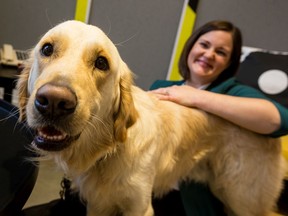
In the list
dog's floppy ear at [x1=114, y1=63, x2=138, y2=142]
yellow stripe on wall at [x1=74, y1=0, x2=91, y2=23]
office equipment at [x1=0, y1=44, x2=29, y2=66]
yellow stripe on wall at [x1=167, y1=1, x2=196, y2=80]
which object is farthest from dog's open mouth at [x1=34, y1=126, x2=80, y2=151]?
yellow stripe on wall at [x1=167, y1=1, x2=196, y2=80]

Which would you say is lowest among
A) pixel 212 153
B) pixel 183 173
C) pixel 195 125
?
pixel 183 173

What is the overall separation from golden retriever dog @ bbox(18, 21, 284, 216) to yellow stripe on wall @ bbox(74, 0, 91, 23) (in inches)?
66.6

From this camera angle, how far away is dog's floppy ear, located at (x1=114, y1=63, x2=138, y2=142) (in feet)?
3.54

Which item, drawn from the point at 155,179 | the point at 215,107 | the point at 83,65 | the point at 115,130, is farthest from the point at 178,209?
the point at 83,65

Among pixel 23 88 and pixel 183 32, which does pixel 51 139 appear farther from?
pixel 183 32

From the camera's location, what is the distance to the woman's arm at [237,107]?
130 centimetres

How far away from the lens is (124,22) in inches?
112

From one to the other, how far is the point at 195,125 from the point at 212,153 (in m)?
0.20

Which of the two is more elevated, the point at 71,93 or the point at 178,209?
the point at 71,93

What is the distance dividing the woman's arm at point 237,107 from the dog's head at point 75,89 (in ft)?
1.21

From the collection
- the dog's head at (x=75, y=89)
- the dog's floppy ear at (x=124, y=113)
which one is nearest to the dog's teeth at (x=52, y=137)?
the dog's head at (x=75, y=89)

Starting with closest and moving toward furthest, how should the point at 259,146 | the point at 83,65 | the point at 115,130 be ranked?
the point at 83,65, the point at 115,130, the point at 259,146

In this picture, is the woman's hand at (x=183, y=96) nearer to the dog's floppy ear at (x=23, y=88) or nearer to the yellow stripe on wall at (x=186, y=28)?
the dog's floppy ear at (x=23, y=88)

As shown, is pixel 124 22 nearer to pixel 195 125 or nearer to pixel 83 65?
pixel 195 125
